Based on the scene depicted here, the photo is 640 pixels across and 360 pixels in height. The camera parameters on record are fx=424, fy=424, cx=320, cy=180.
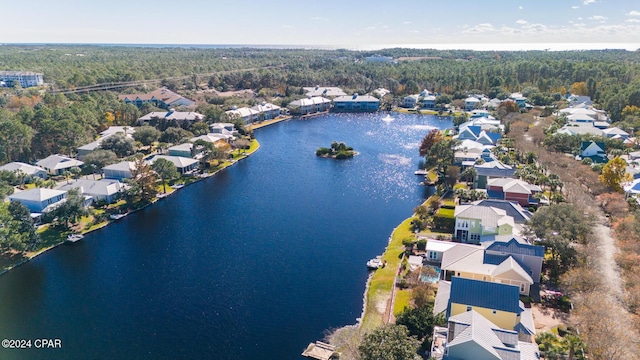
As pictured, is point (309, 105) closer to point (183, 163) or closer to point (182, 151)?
point (182, 151)

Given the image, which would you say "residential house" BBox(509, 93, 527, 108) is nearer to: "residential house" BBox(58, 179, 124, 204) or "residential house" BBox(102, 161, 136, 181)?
"residential house" BBox(102, 161, 136, 181)

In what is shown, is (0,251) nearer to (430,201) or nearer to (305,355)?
(305,355)

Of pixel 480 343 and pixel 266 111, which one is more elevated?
pixel 266 111

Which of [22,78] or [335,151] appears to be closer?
[335,151]

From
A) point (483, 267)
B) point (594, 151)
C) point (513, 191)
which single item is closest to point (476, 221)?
point (483, 267)

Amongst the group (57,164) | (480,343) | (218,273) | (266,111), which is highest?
(266,111)

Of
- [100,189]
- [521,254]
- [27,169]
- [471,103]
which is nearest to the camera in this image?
[521,254]

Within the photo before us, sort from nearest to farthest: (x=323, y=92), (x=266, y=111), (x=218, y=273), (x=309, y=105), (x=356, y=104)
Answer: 1. (x=218, y=273)
2. (x=266, y=111)
3. (x=309, y=105)
4. (x=356, y=104)
5. (x=323, y=92)
